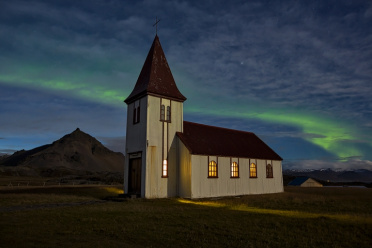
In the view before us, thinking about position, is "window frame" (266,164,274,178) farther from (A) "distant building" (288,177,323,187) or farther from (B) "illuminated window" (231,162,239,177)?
(A) "distant building" (288,177,323,187)

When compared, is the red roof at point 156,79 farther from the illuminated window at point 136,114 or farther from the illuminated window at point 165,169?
the illuminated window at point 165,169

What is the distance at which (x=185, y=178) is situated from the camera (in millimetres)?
23297

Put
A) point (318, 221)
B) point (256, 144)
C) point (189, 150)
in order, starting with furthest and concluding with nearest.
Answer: point (256, 144) → point (189, 150) → point (318, 221)

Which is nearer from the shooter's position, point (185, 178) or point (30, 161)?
point (185, 178)

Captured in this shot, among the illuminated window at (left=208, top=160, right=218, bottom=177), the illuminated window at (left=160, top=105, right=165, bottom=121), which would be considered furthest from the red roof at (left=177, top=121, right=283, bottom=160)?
the illuminated window at (left=160, top=105, right=165, bottom=121)

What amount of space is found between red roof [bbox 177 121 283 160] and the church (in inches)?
4.7

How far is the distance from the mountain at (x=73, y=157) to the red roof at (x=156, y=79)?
358 feet

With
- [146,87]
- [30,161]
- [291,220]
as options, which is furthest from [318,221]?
[30,161]

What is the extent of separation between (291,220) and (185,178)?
40.8ft

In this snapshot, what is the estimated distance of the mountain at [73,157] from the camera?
5669 inches

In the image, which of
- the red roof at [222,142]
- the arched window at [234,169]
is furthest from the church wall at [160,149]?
the arched window at [234,169]

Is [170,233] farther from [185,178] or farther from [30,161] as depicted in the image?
[30,161]

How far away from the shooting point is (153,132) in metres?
23.2

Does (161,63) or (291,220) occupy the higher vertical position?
(161,63)
